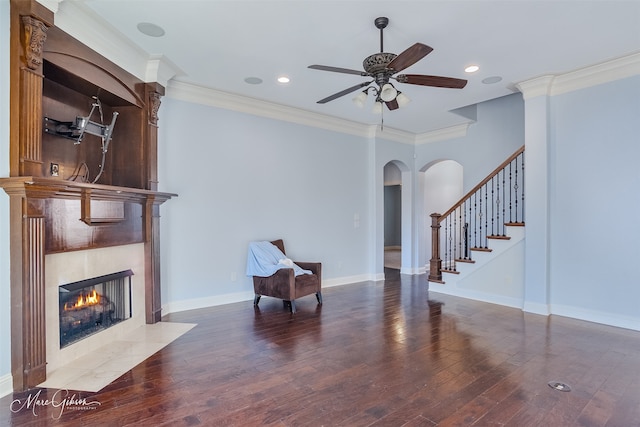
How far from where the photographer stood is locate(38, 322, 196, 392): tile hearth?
2586 millimetres

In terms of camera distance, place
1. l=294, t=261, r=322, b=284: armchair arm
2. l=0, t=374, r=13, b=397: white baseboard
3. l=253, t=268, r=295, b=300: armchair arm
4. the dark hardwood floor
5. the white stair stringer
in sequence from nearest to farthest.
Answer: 1. the dark hardwood floor
2. l=0, t=374, r=13, b=397: white baseboard
3. l=253, t=268, r=295, b=300: armchair arm
4. the white stair stringer
5. l=294, t=261, r=322, b=284: armchair arm

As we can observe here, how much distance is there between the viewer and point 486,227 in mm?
5770

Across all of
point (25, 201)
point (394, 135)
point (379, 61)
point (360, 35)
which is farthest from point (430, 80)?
point (394, 135)

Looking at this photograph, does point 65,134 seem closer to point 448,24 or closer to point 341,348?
point 341,348

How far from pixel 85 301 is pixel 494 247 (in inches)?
205

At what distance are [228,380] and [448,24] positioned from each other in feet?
11.8

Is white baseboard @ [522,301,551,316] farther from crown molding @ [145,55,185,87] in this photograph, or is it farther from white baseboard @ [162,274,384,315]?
crown molding @ [145,55,185,87]

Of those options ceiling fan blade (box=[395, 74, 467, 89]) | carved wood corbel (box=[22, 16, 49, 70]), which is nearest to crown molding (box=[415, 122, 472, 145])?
ceiling fan blade (box=[395, 74, 467, 89])

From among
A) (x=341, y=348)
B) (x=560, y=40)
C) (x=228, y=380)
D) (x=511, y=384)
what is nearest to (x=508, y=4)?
(x=560, y=40)

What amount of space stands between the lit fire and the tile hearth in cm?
45

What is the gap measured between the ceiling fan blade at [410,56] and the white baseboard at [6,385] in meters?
3.70

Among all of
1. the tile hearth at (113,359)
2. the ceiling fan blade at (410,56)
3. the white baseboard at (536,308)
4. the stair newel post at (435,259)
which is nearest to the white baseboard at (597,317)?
the white baseboard at (536,308)

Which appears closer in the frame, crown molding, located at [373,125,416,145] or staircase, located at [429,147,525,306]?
staircase, located at [429,147,525,306]

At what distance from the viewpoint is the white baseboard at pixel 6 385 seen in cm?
236
